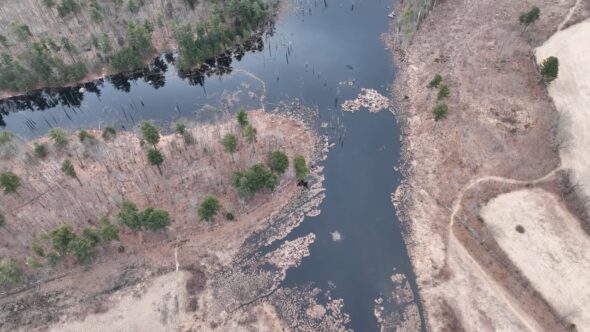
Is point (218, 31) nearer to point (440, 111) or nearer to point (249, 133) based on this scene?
point (249, 133)

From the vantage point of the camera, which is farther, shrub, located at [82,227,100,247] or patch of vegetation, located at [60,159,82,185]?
patch of vegetation, located at [60,159,82,185]

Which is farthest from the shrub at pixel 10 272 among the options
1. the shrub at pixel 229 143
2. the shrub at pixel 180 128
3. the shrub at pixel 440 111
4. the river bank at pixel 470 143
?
the shrub at pixel 440 111

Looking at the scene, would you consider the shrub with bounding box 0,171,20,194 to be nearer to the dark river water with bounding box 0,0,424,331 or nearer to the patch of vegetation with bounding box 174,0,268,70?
the dark river water with bounding box 0,0,424,331

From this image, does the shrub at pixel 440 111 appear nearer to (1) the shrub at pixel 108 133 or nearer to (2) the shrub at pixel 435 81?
(2) the shrub at pixel 435 81

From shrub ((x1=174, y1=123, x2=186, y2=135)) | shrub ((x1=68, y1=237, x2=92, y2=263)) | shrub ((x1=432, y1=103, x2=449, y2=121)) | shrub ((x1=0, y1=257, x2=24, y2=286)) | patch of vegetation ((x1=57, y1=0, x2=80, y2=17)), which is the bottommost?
shrub ((x1=0, y1=257, x2=24, y2=286))

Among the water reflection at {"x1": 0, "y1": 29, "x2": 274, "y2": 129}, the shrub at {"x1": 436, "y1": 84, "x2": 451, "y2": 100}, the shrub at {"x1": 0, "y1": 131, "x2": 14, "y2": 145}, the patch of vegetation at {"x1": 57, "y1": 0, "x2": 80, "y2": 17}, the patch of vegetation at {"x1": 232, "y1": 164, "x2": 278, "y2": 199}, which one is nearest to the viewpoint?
the patch of vegetation at {"x1": 232, "y1": 164, "x2": 278, "y2": 199}

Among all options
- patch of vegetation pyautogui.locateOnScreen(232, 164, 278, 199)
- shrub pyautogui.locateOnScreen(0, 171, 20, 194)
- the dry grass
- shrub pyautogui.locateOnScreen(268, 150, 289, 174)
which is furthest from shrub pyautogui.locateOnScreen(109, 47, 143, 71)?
shrub pyautogui.locateOnScreen(268, 150, 289, 174)

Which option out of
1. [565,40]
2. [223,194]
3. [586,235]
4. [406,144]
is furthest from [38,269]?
[565,40]

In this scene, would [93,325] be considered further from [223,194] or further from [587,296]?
[587,296]
